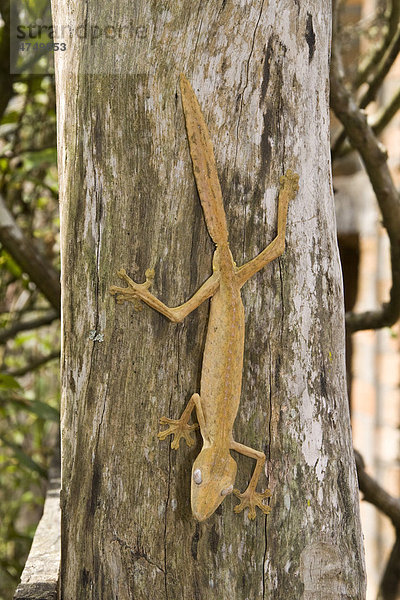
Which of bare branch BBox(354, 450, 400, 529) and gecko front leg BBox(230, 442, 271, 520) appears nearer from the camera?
gecko front leg BBox(230, 442, 271, 520)

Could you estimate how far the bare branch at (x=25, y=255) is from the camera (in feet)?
10.8

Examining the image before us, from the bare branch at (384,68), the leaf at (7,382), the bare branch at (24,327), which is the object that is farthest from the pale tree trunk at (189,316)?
the bare branch at (24,327)

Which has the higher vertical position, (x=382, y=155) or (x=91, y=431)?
(x=382, y=155)

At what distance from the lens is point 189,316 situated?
195 centimetres

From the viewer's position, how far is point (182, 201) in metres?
1.91

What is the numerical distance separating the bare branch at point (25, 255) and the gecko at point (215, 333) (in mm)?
1584

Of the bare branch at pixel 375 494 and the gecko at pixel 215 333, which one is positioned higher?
the gecko at pixel 215 333

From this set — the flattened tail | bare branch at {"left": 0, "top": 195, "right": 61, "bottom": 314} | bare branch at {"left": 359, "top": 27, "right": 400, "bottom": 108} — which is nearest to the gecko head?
the flattened tail

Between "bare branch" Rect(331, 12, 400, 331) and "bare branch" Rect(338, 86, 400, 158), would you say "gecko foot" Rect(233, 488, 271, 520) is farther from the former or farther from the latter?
"bare branch" Rect(338, 86, 400, 158)

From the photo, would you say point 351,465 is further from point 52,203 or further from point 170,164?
point 52,203

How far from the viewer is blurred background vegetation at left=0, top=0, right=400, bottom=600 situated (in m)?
3.52

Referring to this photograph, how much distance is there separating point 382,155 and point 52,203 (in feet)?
10.6

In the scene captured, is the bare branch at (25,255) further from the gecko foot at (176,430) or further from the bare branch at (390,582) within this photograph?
the bare branch at (390,582)

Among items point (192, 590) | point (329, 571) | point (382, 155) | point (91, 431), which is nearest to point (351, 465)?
point (329, 571)
